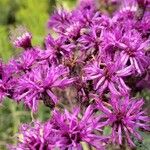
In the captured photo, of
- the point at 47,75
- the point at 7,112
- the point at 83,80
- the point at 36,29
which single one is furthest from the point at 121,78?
the point at 36,29

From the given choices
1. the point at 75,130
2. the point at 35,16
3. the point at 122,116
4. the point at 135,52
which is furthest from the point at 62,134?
the point at 35,16

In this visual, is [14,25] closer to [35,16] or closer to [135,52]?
[35,16]

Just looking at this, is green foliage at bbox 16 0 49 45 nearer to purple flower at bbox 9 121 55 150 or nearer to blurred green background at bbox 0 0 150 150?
blurred green background at bbox 0 0 150 150

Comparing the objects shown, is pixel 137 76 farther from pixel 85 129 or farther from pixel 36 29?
pixel 36 29

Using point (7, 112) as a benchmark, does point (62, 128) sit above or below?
below

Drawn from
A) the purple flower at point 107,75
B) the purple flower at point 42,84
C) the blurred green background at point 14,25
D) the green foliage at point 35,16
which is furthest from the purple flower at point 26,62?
the green foliage at point 35,16

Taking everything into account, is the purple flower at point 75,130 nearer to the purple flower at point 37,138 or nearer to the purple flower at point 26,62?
the purple flower at point 37,138

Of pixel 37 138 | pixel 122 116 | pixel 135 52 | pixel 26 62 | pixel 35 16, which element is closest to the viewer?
pixel 37 138
